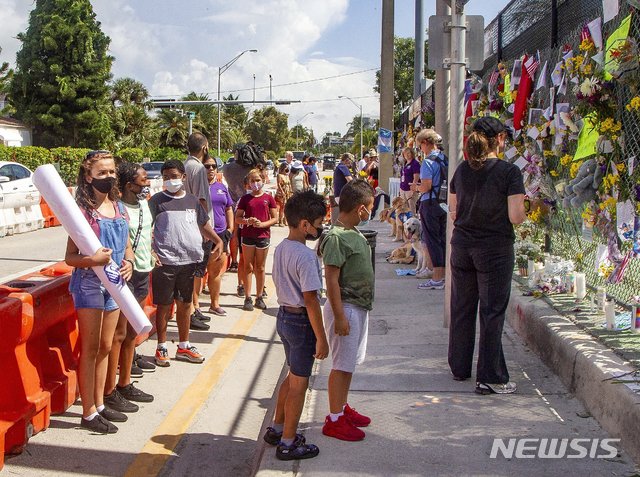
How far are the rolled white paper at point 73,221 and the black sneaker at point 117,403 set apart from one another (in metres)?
1.01

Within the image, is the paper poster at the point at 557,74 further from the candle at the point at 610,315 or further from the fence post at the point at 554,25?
the candle at the point at 610,315

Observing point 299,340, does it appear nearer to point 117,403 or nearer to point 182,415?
point 182,415

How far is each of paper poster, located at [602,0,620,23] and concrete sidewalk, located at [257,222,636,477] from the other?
2.76 metres

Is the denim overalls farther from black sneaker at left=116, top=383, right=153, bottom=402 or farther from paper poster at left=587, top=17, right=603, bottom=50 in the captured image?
paper poster at left=587, top=17, right=603, bottom=50

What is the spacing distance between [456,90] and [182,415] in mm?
3966

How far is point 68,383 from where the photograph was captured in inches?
212

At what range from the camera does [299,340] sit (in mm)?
4340

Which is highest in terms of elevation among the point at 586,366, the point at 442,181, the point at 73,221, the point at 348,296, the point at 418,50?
the point at 418,50

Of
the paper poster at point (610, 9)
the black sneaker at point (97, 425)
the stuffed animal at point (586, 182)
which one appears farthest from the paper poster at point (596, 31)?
the black sneaker at point (97, 425)

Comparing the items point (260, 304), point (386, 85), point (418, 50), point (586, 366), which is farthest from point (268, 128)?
point (586, 366)

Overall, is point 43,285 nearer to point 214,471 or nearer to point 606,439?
point 214,471

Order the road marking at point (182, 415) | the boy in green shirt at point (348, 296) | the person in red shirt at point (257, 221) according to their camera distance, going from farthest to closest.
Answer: the person in red shirt at point (257, 221)
the road marking at point (182, 415)
the boy in green shirt at point (348, 296)

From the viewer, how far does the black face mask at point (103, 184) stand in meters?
4.97

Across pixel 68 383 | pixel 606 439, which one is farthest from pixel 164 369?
pixel 606 439
